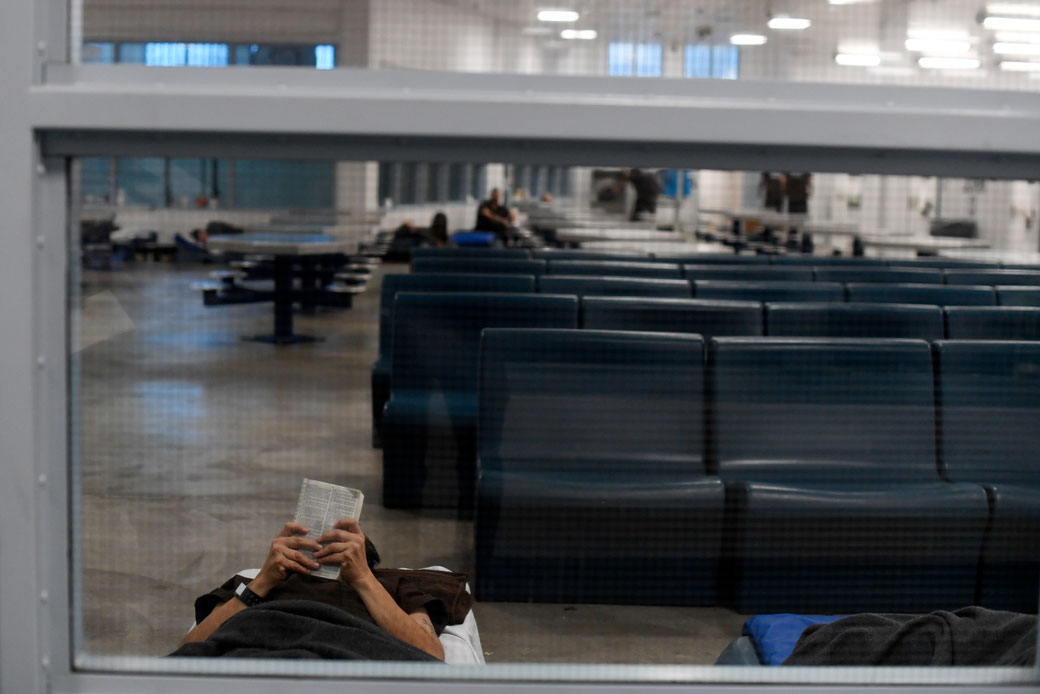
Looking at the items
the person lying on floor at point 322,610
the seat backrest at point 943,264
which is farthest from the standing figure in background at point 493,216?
the person lying on floor at point 322,610

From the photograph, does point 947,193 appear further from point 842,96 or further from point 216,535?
point 842,96

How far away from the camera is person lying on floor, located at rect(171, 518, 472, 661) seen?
5.07 feet

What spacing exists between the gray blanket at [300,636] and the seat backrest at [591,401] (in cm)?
127

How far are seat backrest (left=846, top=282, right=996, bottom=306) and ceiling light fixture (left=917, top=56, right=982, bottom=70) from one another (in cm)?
403

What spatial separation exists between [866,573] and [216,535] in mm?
1891

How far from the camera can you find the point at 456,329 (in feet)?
11.5

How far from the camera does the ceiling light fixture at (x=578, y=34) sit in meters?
0.86

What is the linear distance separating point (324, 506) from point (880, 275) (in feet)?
16.1

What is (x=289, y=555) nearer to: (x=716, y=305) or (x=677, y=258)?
(x=716, y=305)

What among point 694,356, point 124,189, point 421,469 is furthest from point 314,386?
point 124,189

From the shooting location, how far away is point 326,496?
1582 millimetres

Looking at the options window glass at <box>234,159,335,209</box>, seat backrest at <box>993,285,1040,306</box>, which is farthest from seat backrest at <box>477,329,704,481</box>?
seat backrest at <box>993,285,1040,306</box>

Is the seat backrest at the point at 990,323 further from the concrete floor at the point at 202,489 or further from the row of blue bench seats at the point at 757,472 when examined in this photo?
the concrete floor at the point at 202,489

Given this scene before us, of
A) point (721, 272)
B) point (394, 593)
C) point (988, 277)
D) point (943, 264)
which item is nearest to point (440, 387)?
point (394, 593)
